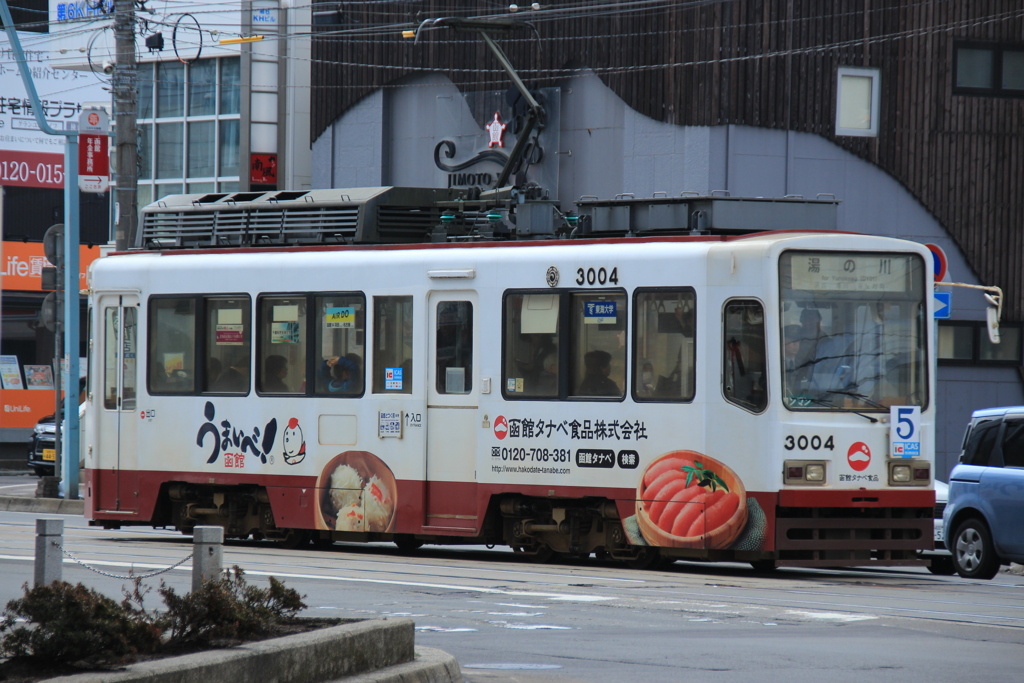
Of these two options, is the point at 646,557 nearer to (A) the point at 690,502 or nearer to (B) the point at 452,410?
(A) the point at 690,502

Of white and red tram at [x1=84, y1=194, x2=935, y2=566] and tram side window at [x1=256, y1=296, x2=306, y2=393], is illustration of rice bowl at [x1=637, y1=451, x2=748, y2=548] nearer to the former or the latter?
white and red tram at [x1=84, y1=194, x2=935, y2=566]

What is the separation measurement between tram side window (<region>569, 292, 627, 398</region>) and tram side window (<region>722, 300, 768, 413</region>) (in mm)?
960

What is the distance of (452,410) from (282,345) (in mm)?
2069

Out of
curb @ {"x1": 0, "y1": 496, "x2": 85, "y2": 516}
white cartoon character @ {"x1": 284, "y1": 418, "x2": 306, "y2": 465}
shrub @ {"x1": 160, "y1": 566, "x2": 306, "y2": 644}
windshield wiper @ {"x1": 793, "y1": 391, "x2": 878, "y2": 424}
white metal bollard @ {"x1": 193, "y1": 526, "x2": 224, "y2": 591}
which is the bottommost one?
curb @ {"x1": 0, "y1": 496, "x2": 85, "y2": 516}

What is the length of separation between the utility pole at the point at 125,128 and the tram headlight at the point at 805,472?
11517mm

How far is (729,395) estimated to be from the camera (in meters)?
12.9

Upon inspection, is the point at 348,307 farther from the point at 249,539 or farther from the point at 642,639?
the point at 642,639

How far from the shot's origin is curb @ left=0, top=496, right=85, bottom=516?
22.6m

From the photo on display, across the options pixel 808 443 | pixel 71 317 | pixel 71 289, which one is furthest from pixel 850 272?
pixel 71 289

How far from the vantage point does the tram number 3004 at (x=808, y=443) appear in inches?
503

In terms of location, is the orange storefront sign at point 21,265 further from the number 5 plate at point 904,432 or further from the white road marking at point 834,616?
the white road marking at point 834,616

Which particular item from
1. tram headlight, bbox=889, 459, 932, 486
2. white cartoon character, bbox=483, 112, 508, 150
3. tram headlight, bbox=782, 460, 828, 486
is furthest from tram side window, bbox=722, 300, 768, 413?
white cartoon character, bbox=483, 112, 508, 150

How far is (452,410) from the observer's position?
14250 mm

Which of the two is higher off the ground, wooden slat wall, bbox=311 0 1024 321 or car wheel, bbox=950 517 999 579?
wooden slat wall, bbox=311 0 1024 321
